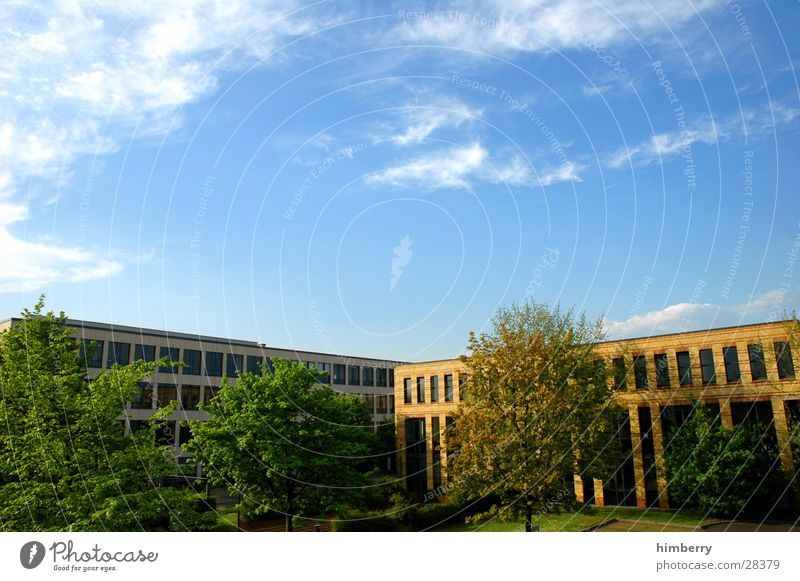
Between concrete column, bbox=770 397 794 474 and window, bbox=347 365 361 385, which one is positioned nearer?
concrete column, bbox=770 397 794 474

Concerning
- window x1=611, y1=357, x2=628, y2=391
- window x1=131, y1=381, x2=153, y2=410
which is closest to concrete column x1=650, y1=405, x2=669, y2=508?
window x1=611, y1=357, x2=628, y2=391

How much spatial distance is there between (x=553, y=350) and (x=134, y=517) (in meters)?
19.1

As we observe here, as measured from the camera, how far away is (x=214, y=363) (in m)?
62.6

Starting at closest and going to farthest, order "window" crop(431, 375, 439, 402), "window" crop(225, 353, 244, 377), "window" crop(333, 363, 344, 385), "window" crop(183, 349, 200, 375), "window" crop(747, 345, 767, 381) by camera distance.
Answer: "window" crop(747, 345, 767, 381), "window" crop(431, 375, 439, 402), "window" crop(183, 349, 200, 375), "window" crop(225, 353, 244, 377), "window" crop(333, 363, 344, 385)

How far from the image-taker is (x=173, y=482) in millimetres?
49719

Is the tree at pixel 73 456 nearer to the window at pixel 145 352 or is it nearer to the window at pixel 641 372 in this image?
the window at pixel 641 372

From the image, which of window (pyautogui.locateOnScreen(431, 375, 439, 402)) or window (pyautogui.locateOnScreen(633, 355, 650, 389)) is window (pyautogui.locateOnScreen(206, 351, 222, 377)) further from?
window (pyautogui.locateOnScreen(633, 355, 650, 389))

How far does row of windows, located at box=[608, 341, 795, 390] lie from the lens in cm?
3669

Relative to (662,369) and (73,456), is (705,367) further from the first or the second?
(73,456)

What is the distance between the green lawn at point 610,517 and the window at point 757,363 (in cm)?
953

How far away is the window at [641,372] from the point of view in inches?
1665

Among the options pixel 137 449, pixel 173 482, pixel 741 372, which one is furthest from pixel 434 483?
pixel 137 449

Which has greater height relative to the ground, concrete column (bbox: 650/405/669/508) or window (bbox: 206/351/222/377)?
window (bbox: 206/351/222/377)
